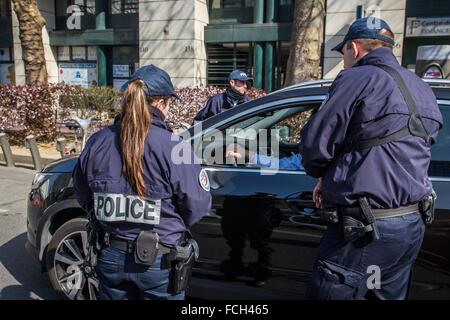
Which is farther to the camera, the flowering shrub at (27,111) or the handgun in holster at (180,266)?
the flowering shrub at (27,111)

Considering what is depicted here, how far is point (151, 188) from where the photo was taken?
2047 mm

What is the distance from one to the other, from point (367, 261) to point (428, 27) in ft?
43.1

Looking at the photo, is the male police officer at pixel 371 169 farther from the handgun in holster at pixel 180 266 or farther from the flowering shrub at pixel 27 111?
the flowering shrub at pixel 27 111

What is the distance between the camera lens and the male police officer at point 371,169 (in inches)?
78.8

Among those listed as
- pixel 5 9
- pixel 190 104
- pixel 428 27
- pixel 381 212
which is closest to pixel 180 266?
pixel 381 212

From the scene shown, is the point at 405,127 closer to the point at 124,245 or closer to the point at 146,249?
the point at 146,249

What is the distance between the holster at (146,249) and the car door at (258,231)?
3.00 feet

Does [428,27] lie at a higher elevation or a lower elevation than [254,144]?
higher

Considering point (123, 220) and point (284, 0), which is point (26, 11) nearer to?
point (284, 0)

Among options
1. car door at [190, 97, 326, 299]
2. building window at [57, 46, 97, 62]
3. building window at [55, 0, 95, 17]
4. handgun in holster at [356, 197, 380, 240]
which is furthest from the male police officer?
building window at [55, 0, 95, 17]

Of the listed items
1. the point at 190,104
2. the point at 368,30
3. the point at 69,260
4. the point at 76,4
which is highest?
the point at 76,4

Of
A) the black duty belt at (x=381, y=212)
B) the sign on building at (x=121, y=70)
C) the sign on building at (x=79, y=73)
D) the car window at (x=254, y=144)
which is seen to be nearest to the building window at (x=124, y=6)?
the sign on building at (x=121, y=70)

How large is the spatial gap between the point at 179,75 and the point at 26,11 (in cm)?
571
